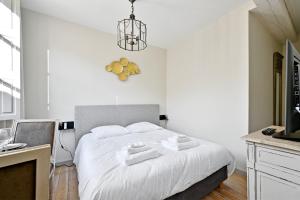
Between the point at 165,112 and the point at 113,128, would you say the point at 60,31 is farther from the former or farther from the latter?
the point at 165,112

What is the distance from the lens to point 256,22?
2.52 meters

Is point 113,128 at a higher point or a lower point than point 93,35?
lower

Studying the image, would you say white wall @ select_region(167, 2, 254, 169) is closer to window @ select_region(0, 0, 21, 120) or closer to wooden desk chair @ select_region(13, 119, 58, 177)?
wooden desk chair @ select_region(13, 119, 58, 177)

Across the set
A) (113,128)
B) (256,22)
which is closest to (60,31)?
(113,128)

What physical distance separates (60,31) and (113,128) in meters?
2.06

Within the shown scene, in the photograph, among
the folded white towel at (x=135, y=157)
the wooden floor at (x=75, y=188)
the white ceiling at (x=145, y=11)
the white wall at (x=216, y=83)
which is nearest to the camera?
the folded white towel at (x=135, y=157)

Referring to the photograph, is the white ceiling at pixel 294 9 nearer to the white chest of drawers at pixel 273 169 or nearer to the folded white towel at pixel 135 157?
the white chest of drawers at pixel 273 169

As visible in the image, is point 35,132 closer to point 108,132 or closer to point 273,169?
point 108,132

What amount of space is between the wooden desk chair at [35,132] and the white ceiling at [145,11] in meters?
1.87

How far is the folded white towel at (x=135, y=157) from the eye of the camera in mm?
1452

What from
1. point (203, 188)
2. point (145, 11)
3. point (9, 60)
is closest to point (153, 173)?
point (203, 188)

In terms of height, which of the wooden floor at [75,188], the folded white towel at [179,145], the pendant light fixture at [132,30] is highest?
the pendant light fixture at [132,30]

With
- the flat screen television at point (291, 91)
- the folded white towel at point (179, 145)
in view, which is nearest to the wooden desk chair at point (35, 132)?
the folded white towel at point (179, 145)

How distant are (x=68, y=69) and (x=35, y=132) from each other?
1408 mm
